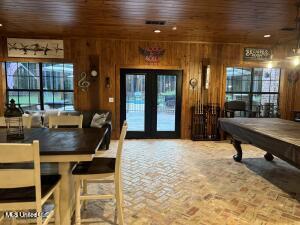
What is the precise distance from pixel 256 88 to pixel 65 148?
6.34 meters

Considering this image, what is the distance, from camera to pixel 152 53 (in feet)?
20.4

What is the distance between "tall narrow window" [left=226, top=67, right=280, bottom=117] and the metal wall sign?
407mm

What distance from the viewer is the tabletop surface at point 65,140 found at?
197 cm

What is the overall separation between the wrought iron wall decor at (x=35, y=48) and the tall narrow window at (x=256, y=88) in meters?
4.75

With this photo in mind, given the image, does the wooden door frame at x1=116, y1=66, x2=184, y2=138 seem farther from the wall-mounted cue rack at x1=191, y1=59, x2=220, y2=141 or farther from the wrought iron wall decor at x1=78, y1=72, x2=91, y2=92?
the wrought iron wall decor at x1=78, y1=72, x2=91, y2=92

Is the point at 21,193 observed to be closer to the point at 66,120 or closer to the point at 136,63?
the point at 66,120

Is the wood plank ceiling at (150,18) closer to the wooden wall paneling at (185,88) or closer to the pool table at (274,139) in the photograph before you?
the wooden wall paneling at (185,88)

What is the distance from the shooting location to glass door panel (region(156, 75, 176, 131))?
6434 millimetres

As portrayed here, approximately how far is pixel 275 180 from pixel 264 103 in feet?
12.5

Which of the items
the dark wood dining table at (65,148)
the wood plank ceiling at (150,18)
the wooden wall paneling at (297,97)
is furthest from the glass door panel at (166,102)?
the dark wood dining table at (65,148)

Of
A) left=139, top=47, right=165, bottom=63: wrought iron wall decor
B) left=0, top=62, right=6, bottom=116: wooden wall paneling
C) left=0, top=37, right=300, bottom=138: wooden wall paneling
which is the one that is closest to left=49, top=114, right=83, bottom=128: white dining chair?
left=0, top=37, right=300, bottom=138: wooden wall paneling

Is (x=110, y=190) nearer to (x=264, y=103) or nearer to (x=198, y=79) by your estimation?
(x=198, y=79)

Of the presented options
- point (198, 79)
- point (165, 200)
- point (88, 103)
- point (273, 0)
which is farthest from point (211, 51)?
point (165, 200)

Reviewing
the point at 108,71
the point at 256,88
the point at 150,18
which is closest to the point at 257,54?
the point at 256,88
